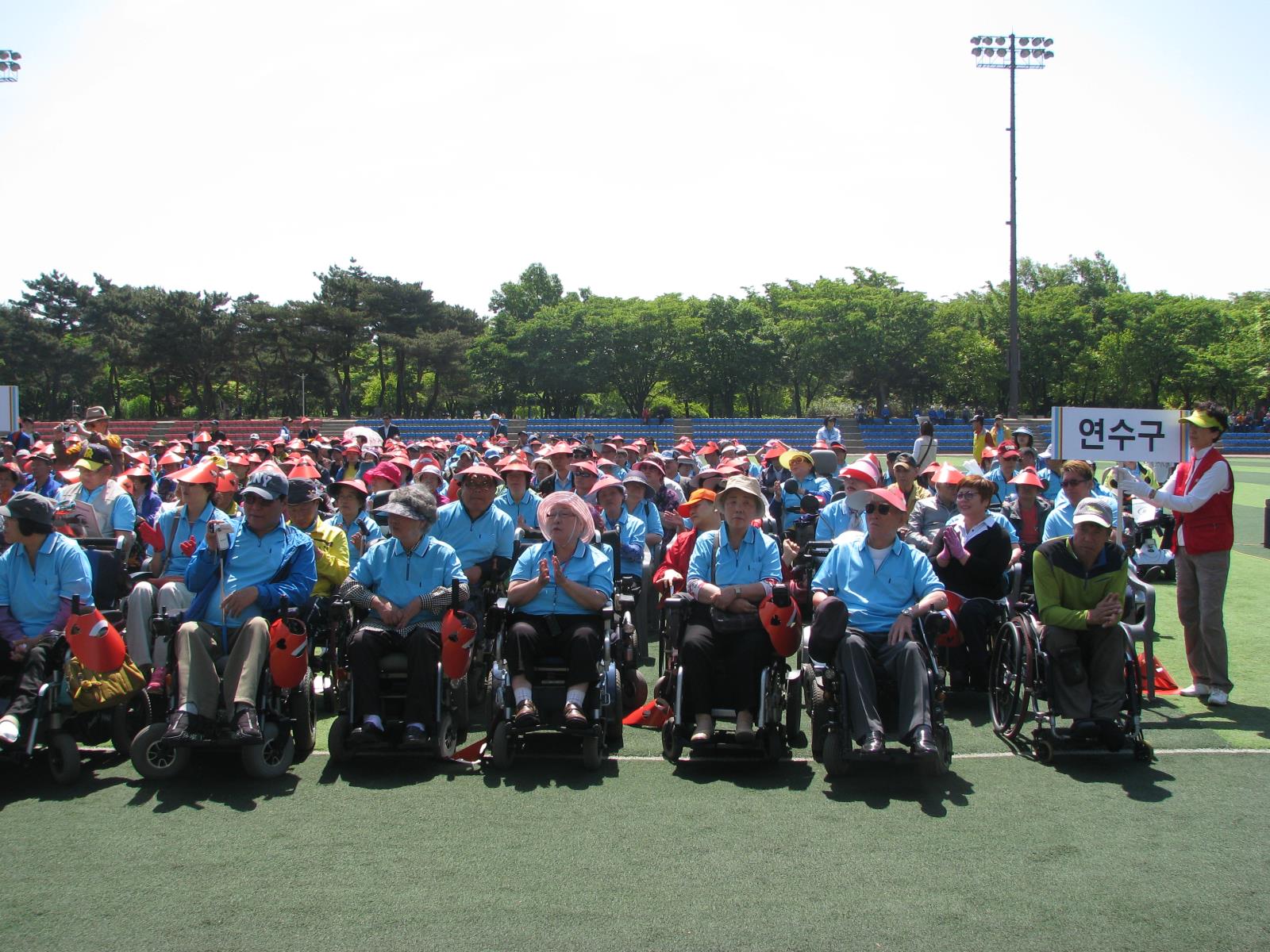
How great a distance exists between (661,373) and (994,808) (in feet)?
169

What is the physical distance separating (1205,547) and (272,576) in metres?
5.82

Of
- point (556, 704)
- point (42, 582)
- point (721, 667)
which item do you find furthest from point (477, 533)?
point (42, 582)

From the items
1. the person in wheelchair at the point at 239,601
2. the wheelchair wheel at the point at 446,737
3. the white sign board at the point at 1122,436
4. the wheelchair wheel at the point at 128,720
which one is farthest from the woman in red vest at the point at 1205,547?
the wheelchair wheel at the point at 128,720

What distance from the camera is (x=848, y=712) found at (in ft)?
17.4

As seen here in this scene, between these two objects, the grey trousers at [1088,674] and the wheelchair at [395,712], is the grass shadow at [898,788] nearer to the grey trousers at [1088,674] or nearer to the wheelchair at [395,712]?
the grey trousers at [1088,674]

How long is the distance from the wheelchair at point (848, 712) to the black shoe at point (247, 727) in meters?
2.85

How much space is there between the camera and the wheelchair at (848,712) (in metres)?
5.21

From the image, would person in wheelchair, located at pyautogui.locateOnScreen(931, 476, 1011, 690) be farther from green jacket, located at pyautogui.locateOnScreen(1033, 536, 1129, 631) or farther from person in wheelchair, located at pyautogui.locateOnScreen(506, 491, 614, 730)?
person in wheelchair, located at pyautogui.locateOnScreen(506, 491, 614, 730)

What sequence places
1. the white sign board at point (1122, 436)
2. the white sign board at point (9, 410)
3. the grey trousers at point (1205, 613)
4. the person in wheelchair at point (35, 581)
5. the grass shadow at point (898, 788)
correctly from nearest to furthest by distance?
the grass shadow at point (898, 788), the person in wheelchair at point (35, 581), the grey trousers at point (1205, 613), the white sign board at point (1122, 436), the white sign board at point (9, 410)

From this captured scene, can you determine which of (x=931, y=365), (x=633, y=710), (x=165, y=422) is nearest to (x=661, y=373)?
(x=931, y=365)

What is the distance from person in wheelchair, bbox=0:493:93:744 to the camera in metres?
5.37

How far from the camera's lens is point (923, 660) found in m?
5.28

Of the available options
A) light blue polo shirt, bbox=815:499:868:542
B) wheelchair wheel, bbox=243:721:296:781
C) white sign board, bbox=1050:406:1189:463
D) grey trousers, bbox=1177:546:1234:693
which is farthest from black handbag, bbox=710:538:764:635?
grey trousers, bbox=1177:546:1234:693

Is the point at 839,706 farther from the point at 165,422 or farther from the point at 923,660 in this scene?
the point at 165,422
